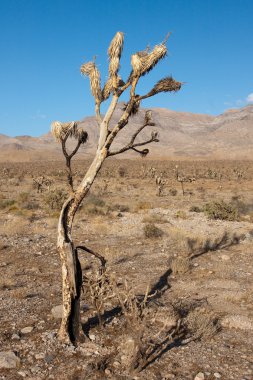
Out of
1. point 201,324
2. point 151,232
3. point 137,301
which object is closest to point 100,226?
point 151,232

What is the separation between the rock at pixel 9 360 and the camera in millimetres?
5324

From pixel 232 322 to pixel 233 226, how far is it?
9340mm

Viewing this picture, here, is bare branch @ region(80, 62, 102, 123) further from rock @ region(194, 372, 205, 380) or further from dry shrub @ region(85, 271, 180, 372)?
rock @ region(194, 372, 205, 380)

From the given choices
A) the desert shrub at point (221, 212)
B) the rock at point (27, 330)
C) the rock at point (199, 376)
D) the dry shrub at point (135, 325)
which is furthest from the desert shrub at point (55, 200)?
the rock at point (199, 376)

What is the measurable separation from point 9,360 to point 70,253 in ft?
5.34

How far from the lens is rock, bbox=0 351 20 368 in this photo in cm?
532

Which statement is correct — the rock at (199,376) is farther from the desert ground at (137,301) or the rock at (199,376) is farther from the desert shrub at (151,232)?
the desert shrub at (151,232)

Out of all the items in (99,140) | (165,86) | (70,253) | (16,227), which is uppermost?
(165,86)

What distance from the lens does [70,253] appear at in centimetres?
570

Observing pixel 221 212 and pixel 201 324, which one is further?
pixel 221 212

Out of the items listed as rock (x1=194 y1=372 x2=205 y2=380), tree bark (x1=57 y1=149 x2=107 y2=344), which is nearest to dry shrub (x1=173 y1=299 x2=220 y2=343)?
rock (x1=194 y1=372 x2=205 y2=380)

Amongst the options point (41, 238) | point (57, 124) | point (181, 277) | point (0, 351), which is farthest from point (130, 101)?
point (41, 238)

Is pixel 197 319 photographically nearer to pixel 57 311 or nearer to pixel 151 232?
pixel 57 311

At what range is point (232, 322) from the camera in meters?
6.90
